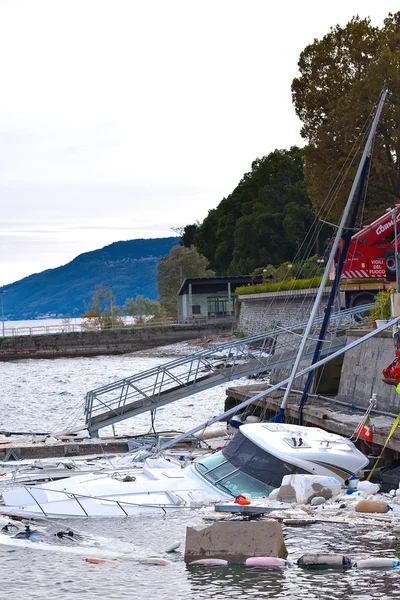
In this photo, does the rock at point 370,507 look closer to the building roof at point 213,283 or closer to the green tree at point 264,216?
the green tree at point 264,216

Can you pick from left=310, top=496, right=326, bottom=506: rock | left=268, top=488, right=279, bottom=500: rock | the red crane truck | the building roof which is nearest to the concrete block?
left=268, top=488, right=279, bottom=500: rock

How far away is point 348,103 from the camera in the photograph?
59438 mm

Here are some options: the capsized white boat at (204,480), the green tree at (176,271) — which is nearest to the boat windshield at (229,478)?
the capsized white boat at (204,480)

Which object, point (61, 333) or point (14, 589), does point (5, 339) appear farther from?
point (14, 589)

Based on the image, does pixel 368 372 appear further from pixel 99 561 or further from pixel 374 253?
pixel 374 253

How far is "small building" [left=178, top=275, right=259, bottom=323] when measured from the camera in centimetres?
10894

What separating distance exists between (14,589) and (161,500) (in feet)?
15.8

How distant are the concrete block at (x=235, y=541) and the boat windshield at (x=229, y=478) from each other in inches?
132

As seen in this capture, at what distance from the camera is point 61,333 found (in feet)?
350

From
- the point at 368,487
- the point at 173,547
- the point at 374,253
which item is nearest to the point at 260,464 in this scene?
the point at 368,487

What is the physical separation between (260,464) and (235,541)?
3.87 metres

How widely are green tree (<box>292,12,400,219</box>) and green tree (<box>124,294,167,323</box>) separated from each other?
6436 centimetres

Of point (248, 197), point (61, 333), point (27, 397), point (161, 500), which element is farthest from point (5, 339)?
point (161, 500)

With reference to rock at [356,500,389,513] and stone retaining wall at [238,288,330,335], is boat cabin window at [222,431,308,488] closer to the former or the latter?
rock at [356,500,389,513]
